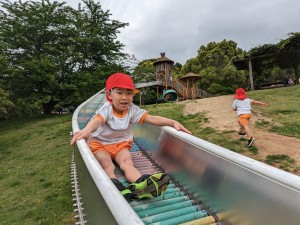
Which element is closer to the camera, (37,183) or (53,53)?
(37,183)

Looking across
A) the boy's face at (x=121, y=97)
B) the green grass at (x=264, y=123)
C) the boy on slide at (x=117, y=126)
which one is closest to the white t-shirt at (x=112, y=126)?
the boy on slide at (x=117, y=126)

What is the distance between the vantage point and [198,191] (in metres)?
3.44

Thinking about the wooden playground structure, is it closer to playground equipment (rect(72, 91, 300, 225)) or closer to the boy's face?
the boy's face

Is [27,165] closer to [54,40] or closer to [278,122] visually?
[278,122]

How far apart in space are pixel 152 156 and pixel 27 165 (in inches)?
191

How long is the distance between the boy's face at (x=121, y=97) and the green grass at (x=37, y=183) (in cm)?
185

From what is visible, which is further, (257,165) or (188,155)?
(188,155)

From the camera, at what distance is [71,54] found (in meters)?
22.0

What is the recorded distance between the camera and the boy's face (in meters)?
3.98

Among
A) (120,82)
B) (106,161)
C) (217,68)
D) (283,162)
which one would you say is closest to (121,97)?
(120,82)

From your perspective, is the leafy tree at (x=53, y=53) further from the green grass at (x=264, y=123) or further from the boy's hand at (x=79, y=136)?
the boy's hand at (x=79, y=136)

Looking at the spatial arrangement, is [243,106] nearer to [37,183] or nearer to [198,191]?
[198,191]

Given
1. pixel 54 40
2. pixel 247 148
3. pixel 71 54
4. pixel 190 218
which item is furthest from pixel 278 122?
pixel 54 40

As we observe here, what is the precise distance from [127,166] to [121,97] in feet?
2.98
